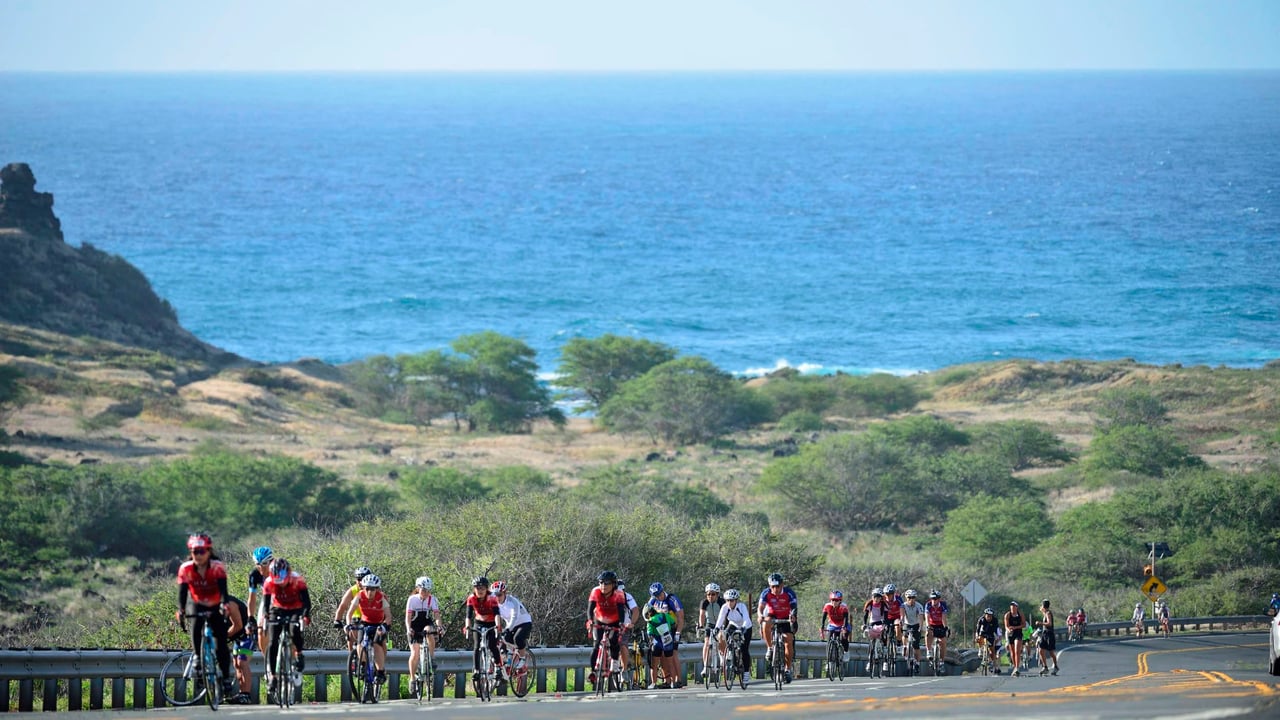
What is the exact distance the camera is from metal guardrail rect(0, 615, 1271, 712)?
1600 cm

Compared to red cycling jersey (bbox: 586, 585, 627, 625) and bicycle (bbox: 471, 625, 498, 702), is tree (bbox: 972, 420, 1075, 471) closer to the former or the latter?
red cycling jersey (bbox: 586, 585, 627, 625)

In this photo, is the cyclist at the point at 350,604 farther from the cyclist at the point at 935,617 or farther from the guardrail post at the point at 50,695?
the cyclist at the point at 935,617

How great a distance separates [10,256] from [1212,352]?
79441mm

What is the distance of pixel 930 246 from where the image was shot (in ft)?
547

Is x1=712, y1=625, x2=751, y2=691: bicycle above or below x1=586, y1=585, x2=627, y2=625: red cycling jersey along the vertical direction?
below

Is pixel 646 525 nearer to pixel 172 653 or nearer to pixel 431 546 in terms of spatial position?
pixel 431 546

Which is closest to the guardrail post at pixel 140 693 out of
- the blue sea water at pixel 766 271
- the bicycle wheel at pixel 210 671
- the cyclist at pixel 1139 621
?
the bicycle wheel at pixel 210 671

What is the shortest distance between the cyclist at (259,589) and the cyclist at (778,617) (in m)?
7.74

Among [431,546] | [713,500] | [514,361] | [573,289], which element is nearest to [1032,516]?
[713,500]

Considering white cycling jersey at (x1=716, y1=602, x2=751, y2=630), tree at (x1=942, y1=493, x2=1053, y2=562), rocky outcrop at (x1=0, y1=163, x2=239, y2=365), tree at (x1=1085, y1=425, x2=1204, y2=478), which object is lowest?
white cycling jersey at (x1=716, y1=602, x2=751, y2=630)

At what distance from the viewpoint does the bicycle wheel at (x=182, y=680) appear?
1532cm

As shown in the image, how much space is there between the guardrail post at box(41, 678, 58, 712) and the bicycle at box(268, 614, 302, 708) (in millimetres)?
2375

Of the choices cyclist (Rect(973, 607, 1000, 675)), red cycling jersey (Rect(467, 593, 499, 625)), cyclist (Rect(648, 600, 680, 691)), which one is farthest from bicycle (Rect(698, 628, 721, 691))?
cyclist (Rect(973, 607, 1000, 675))

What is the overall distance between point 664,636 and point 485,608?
3.07 m
